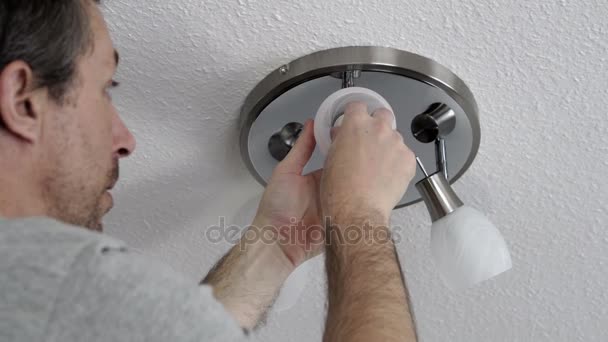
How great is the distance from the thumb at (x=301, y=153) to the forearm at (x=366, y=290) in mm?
107

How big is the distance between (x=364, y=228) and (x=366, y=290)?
0.06 metres

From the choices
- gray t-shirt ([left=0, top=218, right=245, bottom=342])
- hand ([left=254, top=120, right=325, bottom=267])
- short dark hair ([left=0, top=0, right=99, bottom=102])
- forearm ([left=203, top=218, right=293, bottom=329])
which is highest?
short dark hair ([left=0, top=0, right=99, bottom=102])

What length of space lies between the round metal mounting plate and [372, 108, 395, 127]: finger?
0.03 metres

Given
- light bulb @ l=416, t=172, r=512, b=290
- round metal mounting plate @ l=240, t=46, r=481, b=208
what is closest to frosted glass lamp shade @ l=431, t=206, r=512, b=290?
light bulb @ l=416, t=172, r=512, b=290

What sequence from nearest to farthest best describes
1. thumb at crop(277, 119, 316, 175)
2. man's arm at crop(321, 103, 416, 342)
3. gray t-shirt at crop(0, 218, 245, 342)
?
gray t-shirt at crop(0, 218, 245, 342) → man's arm at crop(321, 103, 416, 342) → thumb at crop(277, 119, 316, 175)

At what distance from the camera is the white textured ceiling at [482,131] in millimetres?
616

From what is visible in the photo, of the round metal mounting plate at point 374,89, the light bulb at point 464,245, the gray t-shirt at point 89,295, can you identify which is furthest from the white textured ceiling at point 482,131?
the gray t-shirt at point 89,295

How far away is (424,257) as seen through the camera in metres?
0.87

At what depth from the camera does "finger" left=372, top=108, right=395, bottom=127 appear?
0.64 meters

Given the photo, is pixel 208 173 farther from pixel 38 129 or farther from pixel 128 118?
pixel 38 129

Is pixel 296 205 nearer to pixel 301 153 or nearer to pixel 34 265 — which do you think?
pixel 301 153

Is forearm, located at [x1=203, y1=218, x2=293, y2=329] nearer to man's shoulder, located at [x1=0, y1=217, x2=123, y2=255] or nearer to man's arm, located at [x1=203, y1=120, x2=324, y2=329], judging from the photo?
man's arm, located at [x1=203, y1=120, x2=324, y2=329]

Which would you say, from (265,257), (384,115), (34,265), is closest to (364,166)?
(384,115)

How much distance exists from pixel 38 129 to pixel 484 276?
36cm
